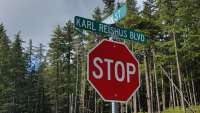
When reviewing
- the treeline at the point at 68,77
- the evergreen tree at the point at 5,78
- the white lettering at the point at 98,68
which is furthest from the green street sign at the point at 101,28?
the evergreen tree at the point at 5,78

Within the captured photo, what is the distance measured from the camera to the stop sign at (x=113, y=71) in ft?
13.5

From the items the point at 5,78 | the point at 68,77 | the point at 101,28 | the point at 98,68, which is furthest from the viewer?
the point at 68,77

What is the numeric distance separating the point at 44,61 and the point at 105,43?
68.2 m

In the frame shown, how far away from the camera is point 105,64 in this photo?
422 centimetres

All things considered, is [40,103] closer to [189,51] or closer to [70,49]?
[70,49]

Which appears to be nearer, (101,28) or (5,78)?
(101,28)

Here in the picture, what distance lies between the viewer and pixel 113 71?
4.22 metres

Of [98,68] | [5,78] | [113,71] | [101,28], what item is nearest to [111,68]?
[113,71]

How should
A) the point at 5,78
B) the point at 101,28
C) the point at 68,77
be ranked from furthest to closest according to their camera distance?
the point at 68,77
the point at 5,78
the point at 101,28

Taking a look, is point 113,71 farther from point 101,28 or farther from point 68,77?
point 68,77

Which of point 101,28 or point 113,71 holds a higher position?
point 101,28

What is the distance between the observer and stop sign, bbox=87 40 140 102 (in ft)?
13.5

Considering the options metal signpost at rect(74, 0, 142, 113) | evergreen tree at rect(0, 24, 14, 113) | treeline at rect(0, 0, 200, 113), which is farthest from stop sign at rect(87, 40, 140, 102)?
evergreen tree at rect(0, 24, 14, 113)

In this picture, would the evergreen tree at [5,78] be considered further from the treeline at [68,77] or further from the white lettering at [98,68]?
the white lettering at [98,68]
